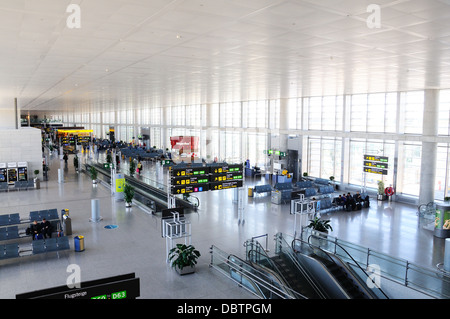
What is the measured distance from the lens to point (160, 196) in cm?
2517

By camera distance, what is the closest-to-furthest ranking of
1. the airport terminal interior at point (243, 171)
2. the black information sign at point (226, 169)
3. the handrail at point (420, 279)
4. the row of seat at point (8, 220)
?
the airport terminal interior at point (243, 171), the handrail at point (420, 279), the row of seat at point (8, 220), the black information sign at point (226, 169)

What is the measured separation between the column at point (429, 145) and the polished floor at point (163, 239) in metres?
1.55

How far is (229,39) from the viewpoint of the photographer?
29.2 feet

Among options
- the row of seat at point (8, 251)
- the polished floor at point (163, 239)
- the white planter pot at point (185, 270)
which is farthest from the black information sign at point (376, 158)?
the row of seat at point (8, 251)

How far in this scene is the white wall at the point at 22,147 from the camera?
89.7ft

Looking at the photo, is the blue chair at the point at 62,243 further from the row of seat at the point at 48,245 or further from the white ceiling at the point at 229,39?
the white ceiling at the point at 229,39

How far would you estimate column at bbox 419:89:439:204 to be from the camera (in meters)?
20.1

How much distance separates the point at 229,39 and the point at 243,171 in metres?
9.58

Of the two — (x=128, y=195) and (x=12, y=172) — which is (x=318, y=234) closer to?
(x=128, y=195)

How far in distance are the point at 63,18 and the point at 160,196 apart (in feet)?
61.8

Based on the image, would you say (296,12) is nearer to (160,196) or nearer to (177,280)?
(177,280)

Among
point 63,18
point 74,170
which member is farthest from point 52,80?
point 74,170

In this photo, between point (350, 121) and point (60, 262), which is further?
point (350, 121)

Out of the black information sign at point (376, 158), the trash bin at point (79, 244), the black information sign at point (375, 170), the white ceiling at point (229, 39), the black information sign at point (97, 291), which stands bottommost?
the trash bin at point (79, 244)
